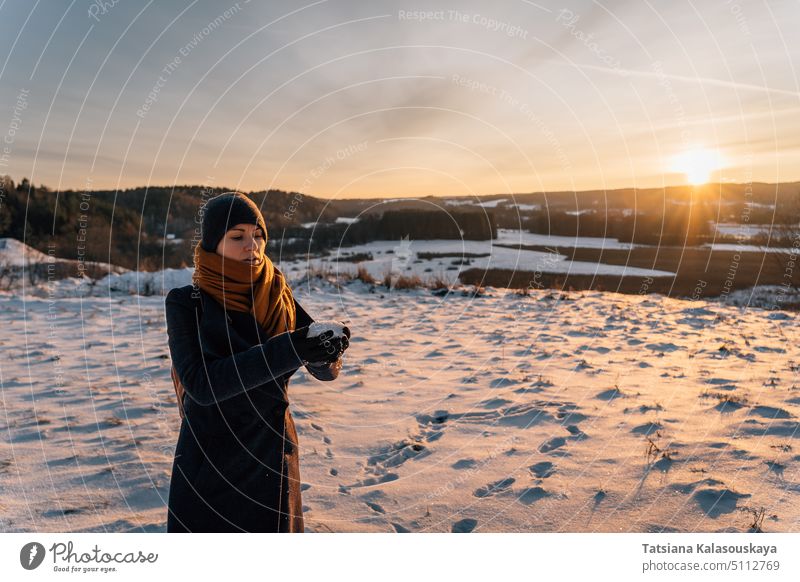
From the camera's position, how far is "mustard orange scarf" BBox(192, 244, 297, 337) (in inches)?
84.5

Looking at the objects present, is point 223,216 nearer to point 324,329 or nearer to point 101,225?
point 324,329

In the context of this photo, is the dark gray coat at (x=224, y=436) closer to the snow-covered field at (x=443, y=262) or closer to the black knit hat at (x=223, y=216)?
the black knit hat at (x=223, y=216)

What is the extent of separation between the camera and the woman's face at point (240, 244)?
217 cm

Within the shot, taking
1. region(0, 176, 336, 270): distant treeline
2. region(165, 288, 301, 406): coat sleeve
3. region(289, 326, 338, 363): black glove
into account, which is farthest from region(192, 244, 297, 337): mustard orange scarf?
region(0, 176, 336, 270): distant treeline

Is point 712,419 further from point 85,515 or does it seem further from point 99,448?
point 99,448

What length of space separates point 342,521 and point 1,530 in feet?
7.87

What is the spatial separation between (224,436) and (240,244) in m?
0.92

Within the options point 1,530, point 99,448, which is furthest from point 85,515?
point 99,448

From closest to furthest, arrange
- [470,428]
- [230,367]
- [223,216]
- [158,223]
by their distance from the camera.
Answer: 1. [230,367]
2. [223,216]
3. [470,428]
4. [158,223]
